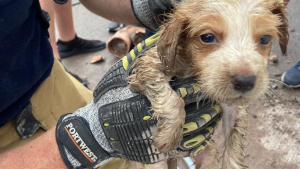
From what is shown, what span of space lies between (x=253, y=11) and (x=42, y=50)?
58.1 inches

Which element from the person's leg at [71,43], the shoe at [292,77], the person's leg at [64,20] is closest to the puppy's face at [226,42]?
the shoe at [292,77]

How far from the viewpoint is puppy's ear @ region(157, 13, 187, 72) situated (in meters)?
1.86

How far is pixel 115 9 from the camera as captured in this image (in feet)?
8.59

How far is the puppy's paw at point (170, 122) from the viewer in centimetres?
190

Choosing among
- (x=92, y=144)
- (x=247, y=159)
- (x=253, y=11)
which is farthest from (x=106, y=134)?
(x=247, y=159)

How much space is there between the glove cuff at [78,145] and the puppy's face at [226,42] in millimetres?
705

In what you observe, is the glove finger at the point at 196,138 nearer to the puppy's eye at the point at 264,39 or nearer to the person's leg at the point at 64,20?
the puppy's eye at the point at 264,39

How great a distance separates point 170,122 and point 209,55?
1.37 ft

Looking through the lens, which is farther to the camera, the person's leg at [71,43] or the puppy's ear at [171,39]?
the person's leg at [71,43]

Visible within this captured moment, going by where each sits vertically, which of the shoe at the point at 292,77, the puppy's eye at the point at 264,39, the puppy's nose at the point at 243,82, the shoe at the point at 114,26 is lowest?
the shoe at the point at 114,26

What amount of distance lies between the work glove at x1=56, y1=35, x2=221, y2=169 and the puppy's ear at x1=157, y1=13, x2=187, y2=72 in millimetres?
177

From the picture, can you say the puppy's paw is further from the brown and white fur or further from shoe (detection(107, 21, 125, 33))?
shoe (detection(107, 21, 125, 33))

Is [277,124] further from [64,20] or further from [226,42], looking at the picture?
[64,20]

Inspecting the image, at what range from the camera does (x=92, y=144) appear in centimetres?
219
